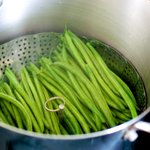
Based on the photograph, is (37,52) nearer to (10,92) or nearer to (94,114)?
(10,92)

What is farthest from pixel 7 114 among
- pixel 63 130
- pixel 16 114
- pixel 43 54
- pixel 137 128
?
pixel 137 128

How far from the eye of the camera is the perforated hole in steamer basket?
114 centimetres

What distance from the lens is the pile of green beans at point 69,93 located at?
97 cm

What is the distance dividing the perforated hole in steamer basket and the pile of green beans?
0.05 metres

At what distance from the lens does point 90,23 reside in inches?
46.1

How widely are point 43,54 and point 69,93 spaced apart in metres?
0.23

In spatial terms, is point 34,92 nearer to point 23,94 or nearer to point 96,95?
point 23,94

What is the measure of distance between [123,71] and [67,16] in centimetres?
27

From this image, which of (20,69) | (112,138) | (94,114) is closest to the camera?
(112,138)

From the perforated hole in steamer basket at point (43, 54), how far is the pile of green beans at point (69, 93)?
1.9 inches

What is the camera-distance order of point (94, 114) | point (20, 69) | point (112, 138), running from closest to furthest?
point (112, 138), point (94, 114), point (20, 69)

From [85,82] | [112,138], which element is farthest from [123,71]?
[112,138]

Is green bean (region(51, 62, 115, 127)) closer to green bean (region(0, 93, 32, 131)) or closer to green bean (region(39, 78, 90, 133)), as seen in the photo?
green bean (region(39, 78, 90, 133))

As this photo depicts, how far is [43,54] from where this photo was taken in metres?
1.19
